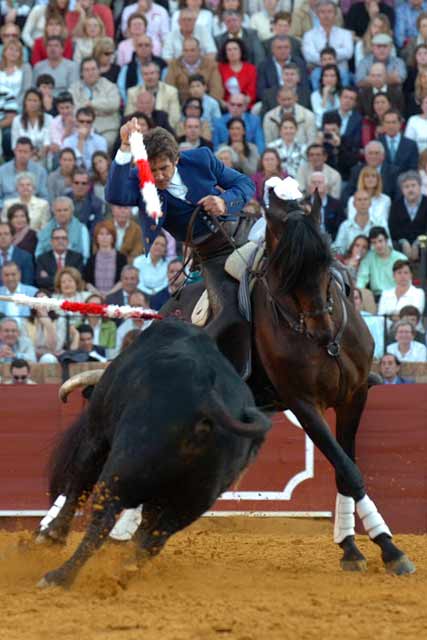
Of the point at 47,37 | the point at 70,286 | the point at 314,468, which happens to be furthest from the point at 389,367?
the point at 47,37

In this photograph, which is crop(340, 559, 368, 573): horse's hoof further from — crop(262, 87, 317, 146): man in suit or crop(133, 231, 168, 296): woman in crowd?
crop(262, 87, 317, 146): man in suit

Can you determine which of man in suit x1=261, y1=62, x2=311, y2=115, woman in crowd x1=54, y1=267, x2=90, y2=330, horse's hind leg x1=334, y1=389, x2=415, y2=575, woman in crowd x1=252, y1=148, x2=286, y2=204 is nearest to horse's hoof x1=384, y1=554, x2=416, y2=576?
horse's hind leg x1=334, y1=389, x2=415, y2=575

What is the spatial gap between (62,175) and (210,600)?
27.2 ft

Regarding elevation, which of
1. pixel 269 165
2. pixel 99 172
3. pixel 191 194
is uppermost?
pixel 191 194

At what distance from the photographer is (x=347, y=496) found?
7320 mm

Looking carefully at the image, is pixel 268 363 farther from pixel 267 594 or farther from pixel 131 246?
pixel 131 246

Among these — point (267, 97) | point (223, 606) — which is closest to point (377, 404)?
point (223, 606)

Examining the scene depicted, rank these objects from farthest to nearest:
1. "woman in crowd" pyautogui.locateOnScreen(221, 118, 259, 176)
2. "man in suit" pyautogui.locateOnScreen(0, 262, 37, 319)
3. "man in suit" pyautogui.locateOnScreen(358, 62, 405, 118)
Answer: "man in suit" pyautogui.locateOnScreen(358, 62, 405, 118) < "woman in crowd" pyautogui.locateOnScreen(221, 118, 259, 176) < "man in suit" pyautogui.locateOnScreen(0, 262, 37, 319)

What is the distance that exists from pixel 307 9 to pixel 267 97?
1.46 metres

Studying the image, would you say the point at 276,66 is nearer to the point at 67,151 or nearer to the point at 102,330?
the point at 67,151

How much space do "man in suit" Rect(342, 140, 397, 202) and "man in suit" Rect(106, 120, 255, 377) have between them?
533 centimetres

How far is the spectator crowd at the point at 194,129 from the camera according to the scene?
11781 mm

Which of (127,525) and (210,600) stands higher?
(210,600)

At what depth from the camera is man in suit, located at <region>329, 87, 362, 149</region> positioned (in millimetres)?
13617
